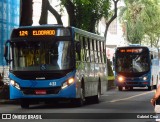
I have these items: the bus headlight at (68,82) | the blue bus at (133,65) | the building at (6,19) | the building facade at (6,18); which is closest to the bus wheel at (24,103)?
the bus headlight at (68,82)

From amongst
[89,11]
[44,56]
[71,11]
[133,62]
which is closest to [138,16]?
[89,11]

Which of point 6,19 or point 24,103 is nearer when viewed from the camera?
point 24,103

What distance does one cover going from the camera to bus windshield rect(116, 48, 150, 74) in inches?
1764

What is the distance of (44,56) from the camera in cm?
2367

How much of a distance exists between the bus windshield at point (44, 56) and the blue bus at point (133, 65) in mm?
21195

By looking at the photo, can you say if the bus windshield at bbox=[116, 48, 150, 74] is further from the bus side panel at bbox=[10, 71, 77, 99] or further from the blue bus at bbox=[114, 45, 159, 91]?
the bus side panel at bbox=[10, 71, 77, 99]

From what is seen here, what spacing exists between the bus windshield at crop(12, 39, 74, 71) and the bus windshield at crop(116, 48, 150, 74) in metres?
21.2

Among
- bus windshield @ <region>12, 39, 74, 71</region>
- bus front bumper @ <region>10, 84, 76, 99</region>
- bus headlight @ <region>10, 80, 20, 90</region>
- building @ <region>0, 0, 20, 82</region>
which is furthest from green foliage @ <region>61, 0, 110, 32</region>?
bus front bumper @ <region>10, 84, 76, 99</region>

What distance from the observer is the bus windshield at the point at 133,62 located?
44812 mm

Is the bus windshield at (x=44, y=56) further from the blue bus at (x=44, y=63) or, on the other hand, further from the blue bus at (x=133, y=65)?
the blue bus at (x=133, y=65)

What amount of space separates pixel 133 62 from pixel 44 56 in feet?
71.6

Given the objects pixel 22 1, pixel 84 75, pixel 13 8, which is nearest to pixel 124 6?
pixel 13 8

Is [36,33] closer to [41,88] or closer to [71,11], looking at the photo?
[41,88]

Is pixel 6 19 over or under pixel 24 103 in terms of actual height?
over
